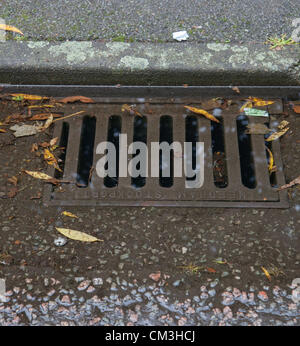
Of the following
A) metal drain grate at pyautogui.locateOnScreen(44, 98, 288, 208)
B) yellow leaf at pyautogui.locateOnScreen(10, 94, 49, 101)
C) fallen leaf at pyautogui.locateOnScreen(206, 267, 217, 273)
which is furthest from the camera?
yellow leaf at pyautogui.locateOnScreen(10, 94, 49, 101)

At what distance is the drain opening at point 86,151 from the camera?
6.69ft

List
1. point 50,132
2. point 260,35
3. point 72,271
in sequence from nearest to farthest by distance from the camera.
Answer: point 72,271, point 50,132, point 260,35

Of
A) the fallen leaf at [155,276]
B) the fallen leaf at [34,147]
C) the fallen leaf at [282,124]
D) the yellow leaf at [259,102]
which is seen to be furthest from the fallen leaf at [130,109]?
the fallen leaf at [155,276]

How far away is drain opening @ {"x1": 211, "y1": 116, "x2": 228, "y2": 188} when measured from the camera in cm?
203

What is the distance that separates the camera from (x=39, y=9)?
2.46 metres

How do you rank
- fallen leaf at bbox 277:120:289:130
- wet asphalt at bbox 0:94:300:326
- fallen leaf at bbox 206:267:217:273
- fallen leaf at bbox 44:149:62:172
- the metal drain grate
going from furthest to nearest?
1. fallen leaf at bbox 277:120:289:130
2. fallen leaf at bbox 44:149:62:172
3. the metal drain grate
4. fallen leaf at bbox 206:267:217:273
5. wet asphalt at bbox 0:94:300:326

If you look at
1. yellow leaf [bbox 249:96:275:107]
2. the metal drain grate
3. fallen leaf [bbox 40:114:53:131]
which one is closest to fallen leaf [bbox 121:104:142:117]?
the metal drain grate

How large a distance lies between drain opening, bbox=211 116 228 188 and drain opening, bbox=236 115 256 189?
9 cm

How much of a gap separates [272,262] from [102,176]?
82 cm

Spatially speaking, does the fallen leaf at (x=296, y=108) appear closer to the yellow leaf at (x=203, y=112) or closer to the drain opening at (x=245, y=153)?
the drain opening at (x=245, y=153)

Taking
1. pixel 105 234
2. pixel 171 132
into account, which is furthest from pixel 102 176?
pixel 171 132

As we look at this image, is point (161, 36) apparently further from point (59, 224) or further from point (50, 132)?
point (59, 224)

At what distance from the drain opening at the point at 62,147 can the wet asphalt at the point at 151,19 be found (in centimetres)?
51

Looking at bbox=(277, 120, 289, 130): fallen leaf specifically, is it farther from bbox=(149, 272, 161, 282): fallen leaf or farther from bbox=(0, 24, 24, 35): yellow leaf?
bbox=(0, 24, 24, 35): yellow leaf
